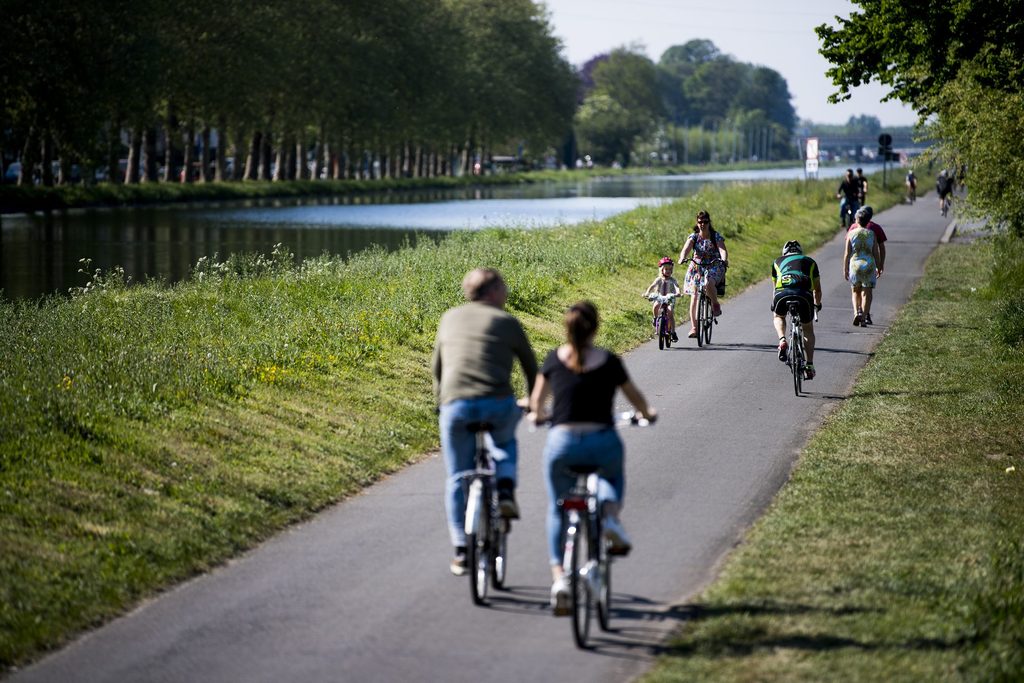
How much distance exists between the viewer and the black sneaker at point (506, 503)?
8094 millimetres

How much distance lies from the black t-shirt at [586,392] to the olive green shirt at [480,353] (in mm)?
584

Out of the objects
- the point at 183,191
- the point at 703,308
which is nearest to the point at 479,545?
the point at 703,308

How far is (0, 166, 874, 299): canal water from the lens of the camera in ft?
118

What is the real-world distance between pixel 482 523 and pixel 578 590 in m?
0.90

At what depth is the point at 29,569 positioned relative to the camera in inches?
345

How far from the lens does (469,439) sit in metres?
8.30

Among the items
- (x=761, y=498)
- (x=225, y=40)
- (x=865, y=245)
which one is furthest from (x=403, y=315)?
(x=225, y=40)

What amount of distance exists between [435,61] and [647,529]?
95.6 metres

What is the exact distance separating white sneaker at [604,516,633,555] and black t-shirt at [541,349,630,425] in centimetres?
50

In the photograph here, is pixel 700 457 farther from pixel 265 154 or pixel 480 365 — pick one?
pixel 265 154

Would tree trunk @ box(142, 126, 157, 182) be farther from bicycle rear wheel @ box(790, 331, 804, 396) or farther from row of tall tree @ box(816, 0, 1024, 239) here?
bicycle rear wheel @ box(790, 331, 804, 396)

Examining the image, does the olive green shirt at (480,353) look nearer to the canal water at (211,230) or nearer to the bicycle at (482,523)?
the bicycle at (482,523)

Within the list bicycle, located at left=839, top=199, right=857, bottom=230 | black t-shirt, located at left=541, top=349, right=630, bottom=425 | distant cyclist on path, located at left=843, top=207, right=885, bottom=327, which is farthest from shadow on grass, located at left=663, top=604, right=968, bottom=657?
bicycle, located at left=839, top=199, right=857, bottom=230

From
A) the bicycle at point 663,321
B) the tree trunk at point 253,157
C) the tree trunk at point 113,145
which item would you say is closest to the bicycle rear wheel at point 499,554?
the bicycle at point 663,321
